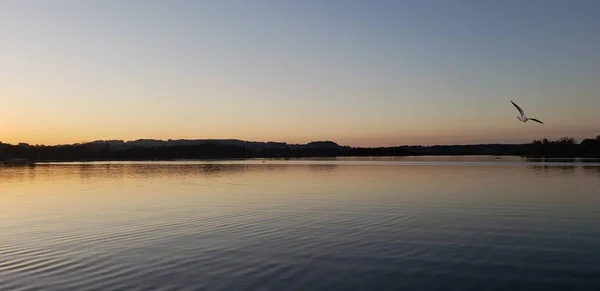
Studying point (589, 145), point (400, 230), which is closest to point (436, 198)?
point (400, 230)

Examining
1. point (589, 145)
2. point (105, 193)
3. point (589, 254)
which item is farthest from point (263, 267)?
point (589, 145)

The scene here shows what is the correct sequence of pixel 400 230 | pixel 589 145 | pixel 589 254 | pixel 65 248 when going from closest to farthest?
pixel 589 254 → pixel 65 248 → pixel 400 230 → pixel 589 145

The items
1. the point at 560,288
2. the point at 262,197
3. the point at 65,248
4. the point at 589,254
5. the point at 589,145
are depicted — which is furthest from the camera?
the point at 589,145

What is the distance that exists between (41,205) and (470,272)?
1018 inches

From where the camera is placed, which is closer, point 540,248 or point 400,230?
point 540,248

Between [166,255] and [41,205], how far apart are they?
18654 mm

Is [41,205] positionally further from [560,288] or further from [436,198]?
[560,288]

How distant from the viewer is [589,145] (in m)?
170

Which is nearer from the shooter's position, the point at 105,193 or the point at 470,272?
the point at 470,272

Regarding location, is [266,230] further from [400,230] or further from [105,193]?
[105,193]

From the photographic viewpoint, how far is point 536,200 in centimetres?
2980

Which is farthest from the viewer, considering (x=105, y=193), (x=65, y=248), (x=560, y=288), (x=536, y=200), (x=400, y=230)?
(x=105, y=193)

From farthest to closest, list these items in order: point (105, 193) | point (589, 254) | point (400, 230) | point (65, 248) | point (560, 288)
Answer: point (105, 193), point (400, 230), point (65, 248), point (589, 254), point (560, 288)

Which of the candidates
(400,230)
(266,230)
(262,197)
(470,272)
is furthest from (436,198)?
(470,272)
